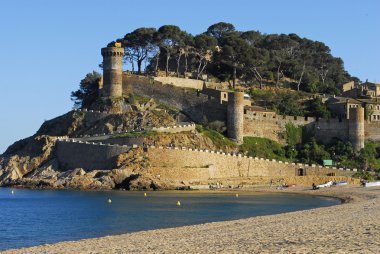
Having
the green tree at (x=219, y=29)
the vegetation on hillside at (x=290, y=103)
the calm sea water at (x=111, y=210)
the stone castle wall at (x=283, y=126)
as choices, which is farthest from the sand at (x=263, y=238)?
the green tree at (x=219, y=29)

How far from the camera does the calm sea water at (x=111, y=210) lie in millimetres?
30922

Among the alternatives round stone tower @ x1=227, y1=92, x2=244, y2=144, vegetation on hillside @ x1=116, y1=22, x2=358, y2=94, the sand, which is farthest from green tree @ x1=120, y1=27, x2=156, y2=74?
the sand

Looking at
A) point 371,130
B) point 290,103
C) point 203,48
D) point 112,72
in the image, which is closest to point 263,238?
point 112,72

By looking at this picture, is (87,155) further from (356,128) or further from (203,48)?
(356,128)

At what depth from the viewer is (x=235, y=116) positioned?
6062 centimetres

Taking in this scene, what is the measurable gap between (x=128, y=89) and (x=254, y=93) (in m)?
13.2

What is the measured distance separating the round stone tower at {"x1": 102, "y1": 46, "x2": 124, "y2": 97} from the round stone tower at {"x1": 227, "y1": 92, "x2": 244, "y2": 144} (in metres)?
9.73

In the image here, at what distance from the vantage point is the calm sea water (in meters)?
30.9

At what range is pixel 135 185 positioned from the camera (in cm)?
5069

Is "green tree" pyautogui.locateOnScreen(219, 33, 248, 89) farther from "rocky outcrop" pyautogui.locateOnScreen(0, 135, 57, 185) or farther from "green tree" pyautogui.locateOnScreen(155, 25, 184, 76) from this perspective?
"rocky outcrop" pyautogui.locateOnScreen(0, 135, 57, 185)

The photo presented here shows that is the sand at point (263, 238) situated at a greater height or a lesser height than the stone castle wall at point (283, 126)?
lesser

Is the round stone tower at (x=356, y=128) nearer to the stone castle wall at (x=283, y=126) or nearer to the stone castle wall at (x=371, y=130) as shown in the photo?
the stone castle wall at (x=283, y=126)

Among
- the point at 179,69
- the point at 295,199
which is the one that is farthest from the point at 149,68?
the point at 295,199

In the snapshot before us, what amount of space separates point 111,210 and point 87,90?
3180 cm
